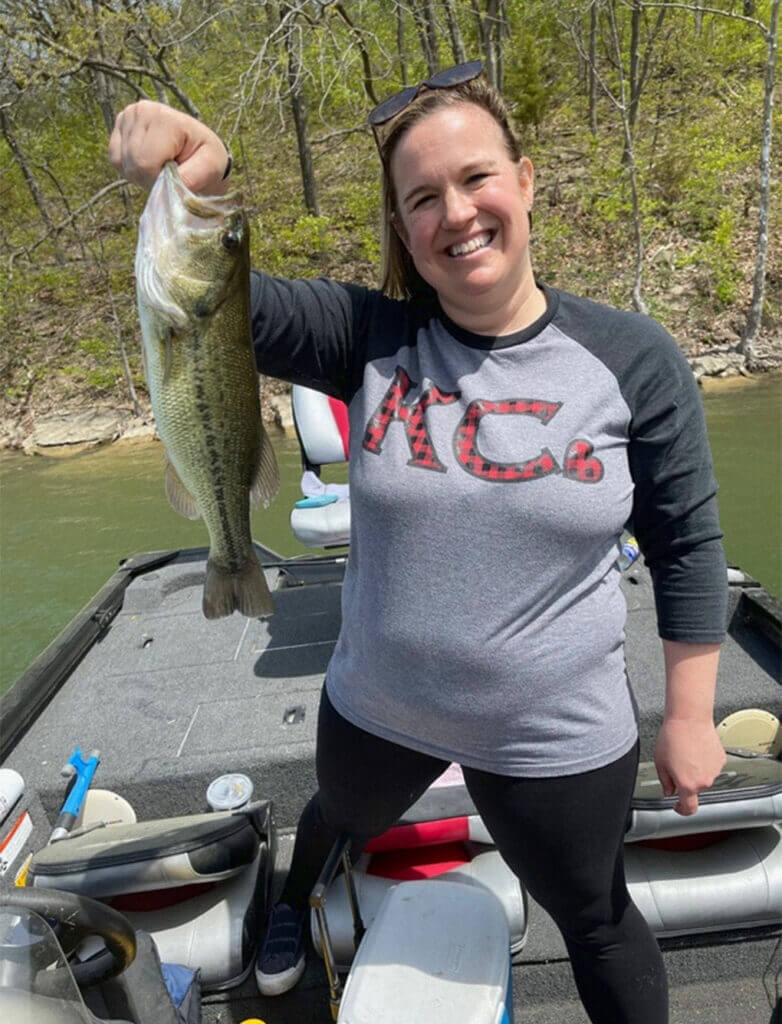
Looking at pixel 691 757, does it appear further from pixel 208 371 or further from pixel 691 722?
pixel 208 371

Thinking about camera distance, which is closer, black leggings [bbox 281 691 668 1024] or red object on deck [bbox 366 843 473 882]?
black leggings [bbox 281 691 668 1024]

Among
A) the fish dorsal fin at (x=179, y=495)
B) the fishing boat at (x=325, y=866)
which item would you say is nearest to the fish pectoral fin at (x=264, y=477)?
the fish dorsal fin at (x=179, y=495)

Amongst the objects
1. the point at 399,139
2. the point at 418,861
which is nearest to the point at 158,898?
the point at 418,861

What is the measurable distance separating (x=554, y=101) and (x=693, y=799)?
2183cm

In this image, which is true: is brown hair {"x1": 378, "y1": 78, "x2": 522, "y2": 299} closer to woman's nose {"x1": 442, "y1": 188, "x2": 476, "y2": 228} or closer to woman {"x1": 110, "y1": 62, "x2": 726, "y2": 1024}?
woman {"x1": 110, "y1": 62, "x2": 726, "y2": 1024}

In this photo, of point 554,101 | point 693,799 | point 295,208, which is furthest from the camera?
point 554,101

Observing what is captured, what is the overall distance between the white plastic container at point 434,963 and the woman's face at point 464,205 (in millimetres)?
1275

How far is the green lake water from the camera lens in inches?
251

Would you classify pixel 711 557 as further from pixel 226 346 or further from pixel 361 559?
pixel 226 346

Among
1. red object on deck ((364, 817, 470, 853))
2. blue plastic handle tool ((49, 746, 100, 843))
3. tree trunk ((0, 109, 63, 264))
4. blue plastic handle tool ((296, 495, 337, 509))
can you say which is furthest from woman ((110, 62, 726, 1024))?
tree trunk ((0, 109, 63, 264))

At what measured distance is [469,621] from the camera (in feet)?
4.44

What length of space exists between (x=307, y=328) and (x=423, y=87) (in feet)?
1.69

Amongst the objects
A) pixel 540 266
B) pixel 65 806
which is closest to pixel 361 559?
pixel 65 806

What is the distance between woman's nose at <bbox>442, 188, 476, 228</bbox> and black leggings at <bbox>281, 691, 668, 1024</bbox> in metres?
1.05
